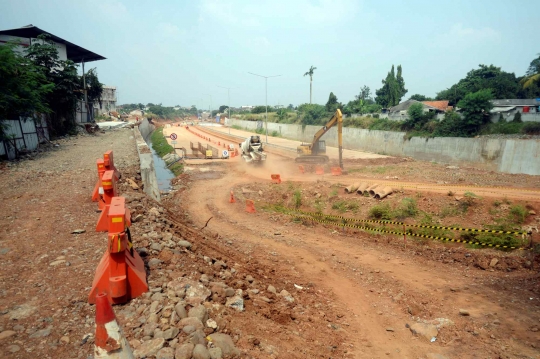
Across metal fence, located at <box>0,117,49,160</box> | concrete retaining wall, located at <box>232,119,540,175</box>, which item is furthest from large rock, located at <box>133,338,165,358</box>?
concrete retaining wall, located at <box>232,119,540,175</box>

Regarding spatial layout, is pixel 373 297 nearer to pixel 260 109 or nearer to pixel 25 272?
pixel 25 272

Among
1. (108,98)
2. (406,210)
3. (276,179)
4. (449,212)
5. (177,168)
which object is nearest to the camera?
(449,212)

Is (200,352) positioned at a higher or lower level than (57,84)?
lower

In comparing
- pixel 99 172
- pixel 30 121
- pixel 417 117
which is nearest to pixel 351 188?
pixel 99 172

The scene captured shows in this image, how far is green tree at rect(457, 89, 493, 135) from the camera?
91.6 feet

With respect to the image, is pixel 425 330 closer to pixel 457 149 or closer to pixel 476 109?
pixel 457 149

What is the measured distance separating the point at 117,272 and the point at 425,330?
600cm

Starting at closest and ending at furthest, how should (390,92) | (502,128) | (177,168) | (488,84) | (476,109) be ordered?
(502,128) < (476,109) < (177,168) < (488,84) < (390,92)

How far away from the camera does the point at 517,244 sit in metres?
11.1

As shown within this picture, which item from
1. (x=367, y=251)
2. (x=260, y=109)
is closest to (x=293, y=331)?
(x=367, y=251)

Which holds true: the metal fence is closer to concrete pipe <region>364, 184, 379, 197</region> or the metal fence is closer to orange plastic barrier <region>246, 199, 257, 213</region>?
orange plastic barrier <region>246, 199, 257, 213</region>

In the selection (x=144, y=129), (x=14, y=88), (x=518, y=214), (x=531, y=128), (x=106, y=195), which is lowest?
(x=518, y=214)

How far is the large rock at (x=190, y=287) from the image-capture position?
214 inches

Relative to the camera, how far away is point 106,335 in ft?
10.5
